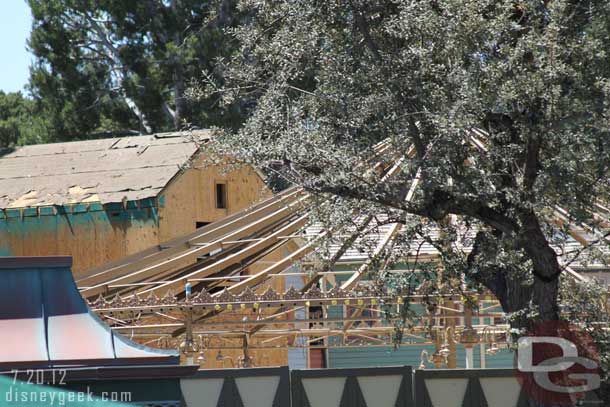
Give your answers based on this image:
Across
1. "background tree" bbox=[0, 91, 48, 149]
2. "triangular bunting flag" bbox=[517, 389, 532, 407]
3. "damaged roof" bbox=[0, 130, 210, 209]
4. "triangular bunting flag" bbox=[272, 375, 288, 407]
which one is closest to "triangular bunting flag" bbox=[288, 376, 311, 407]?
"triangular bunting flag" bbox=[272, 375, 288, 407]

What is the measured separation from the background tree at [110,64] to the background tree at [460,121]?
69.4ft

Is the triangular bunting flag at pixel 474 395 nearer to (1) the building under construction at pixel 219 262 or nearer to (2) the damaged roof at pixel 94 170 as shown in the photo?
(1) the building under construction at pixel 219 262

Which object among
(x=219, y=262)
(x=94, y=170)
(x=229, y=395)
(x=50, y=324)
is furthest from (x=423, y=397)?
(x=94, y=170)

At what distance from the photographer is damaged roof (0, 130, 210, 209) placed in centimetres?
1991

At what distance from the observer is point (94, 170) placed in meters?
20.9

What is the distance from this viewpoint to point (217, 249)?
55.0 ft

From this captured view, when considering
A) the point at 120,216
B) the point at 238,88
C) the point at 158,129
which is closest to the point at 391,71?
the point at 238,88

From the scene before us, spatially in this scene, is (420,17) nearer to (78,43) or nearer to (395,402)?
(395,402)

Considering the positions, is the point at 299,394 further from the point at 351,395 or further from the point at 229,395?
the point at 229,395

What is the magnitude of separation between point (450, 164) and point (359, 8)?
6.27ft

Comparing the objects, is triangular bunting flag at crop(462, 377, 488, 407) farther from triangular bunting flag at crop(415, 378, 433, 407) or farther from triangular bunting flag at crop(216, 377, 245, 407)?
triangular bunting flag at crop(216, 377, 245, 407)

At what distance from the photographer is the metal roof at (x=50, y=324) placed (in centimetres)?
789

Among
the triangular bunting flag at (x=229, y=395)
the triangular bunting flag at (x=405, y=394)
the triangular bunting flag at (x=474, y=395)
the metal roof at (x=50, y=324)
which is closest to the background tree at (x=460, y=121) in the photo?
the triangular bunting flag at (x=405, y=394)

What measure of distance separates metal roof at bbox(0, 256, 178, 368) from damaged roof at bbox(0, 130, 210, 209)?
11127 millimetres
